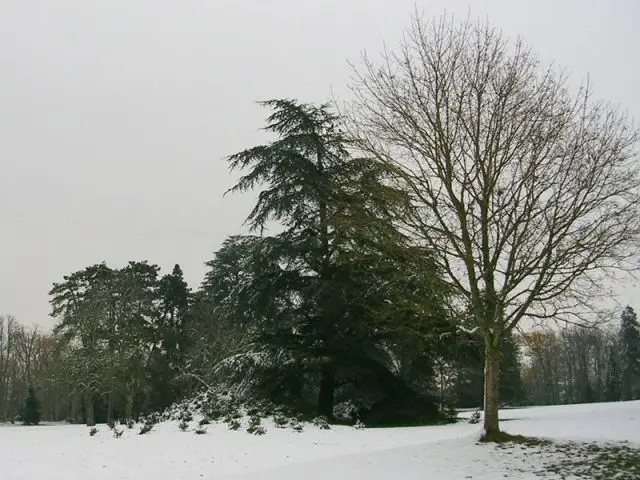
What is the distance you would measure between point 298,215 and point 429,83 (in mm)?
8095

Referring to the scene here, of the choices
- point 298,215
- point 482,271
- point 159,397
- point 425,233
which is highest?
point 298,215

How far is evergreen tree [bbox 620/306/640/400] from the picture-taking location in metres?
48.9

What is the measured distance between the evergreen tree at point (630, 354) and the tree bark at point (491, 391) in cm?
4378

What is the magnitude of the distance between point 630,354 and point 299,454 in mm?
48162

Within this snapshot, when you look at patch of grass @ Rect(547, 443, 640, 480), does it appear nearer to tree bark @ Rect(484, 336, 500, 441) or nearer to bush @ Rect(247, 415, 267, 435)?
tree bark @ Rect(484, 336, 500, 441)

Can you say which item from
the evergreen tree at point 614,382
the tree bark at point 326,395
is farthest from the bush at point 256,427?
the evergreen tree at point 614,382

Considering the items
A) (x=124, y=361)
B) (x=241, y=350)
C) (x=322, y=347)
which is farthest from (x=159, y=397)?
(x=322, y=347)

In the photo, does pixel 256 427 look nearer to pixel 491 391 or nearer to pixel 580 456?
pixel 491 391

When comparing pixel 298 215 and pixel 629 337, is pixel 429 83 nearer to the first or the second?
pixel 298 215

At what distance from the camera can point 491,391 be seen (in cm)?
1077

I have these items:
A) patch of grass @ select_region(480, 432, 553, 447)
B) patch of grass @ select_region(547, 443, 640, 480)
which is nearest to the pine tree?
patch of grass @ select_region(480, 432, 553, 447)

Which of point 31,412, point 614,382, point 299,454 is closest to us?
point 299,454

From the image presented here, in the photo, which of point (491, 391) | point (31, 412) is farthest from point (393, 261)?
point (31, 412)

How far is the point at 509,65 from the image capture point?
10859 mm
